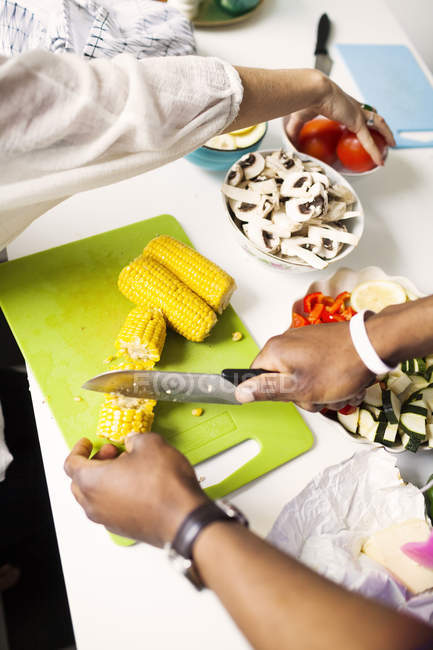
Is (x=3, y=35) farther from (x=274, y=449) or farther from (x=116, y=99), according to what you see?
(x=274, y=449)

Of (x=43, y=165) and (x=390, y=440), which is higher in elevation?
(x=43, y=165)

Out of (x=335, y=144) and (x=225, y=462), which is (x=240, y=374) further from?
(x=335, y=144)

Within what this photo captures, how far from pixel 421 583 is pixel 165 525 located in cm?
60

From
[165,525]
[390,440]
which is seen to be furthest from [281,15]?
[165,525]

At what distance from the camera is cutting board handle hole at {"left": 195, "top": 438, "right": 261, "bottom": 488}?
3.77 feet

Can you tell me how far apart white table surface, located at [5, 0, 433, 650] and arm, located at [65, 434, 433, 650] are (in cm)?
18

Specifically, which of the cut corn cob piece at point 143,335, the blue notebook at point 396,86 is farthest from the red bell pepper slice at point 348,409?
the blue notebook at point 396,86

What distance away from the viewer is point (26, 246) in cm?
140

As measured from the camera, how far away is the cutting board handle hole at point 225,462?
3.77ft

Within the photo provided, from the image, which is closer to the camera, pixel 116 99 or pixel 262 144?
pixel 116 99

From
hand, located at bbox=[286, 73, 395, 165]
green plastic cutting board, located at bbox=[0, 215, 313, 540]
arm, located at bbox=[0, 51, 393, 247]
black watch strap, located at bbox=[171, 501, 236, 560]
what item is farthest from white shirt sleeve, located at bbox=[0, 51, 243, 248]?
black watch strap, located at bbox=[171, 501, 236, 560]

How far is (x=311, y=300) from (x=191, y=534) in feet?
2.46

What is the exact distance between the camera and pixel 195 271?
129 centimetres

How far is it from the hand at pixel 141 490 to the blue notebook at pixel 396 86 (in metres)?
1.52
